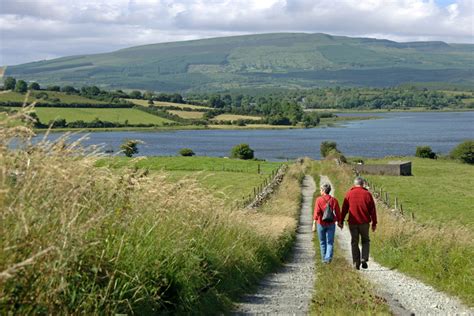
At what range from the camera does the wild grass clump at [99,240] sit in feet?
21.6

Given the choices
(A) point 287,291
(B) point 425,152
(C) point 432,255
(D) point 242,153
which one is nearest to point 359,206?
(C) point 432,255

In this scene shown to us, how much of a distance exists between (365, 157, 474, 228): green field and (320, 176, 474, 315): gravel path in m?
16.9

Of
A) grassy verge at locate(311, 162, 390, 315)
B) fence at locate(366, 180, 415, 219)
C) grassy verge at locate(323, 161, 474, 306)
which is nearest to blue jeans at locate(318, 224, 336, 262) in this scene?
grassy verge at locate(311, 162, 390, 315)

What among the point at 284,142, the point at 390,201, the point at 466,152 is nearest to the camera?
the point at 390,201

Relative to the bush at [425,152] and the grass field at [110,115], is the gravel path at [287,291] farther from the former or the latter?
the grass field at [110,115]

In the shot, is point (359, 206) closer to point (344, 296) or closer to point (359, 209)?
point (359, 209)

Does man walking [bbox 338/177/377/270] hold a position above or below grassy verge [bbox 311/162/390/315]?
above

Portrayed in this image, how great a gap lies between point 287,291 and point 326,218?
3.25 metres

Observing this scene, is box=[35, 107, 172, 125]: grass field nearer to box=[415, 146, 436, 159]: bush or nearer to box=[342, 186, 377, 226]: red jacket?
box=[415, 146, 436, 159]: bush

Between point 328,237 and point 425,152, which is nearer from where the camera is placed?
point 328,237

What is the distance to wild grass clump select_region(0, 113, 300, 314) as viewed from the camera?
6590 mm

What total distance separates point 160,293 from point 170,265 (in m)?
0.60

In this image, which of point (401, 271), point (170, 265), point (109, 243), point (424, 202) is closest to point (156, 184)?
point (170, 265)

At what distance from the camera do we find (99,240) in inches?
318
